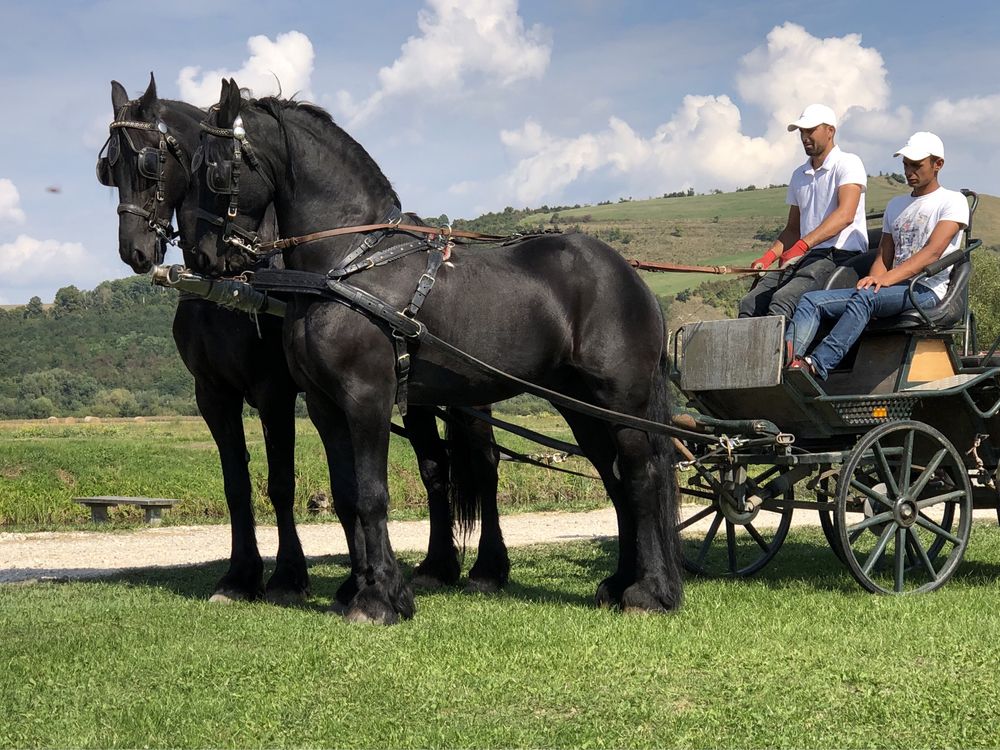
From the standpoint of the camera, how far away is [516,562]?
1018 cm

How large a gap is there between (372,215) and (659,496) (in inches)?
100

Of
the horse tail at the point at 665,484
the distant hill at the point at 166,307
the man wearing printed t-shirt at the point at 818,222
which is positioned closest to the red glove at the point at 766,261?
the man wearing printed t-shirt at the point at 818,222

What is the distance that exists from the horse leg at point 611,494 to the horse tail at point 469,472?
937 mm

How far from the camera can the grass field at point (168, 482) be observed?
16969 millimetres

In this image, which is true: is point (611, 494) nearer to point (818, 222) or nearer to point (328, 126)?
point (818, 222)

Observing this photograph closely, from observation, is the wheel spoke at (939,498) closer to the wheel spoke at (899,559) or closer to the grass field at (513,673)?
the wheel spoke at (899,559)

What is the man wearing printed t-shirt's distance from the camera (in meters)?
7.77

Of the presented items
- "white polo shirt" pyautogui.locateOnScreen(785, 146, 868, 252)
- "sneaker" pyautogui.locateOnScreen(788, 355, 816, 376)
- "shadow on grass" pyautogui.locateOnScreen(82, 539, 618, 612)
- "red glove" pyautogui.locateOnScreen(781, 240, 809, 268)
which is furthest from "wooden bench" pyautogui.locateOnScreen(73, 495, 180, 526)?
"sneaker" pyautogui.locateOnScreen(788, 355, 816, 376)

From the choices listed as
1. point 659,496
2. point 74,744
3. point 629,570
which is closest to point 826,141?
point 659,496

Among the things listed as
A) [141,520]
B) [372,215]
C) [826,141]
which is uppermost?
[826,141]

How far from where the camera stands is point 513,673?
17.9 ft

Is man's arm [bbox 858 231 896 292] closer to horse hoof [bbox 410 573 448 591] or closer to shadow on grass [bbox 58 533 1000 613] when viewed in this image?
shadow on grass [bbox 58 533 1000 613]

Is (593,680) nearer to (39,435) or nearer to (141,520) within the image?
(141,520)

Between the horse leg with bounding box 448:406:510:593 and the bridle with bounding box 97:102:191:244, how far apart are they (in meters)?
2.53
